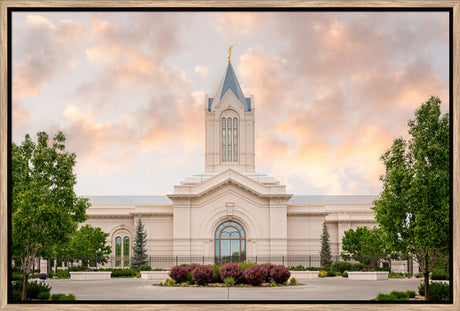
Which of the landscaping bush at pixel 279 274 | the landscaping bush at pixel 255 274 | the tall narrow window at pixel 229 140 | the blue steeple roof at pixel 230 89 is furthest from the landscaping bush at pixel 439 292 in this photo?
the blue steeple roof at pixel 230 89

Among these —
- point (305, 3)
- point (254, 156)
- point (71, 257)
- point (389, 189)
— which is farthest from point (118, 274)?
point (305, 3)

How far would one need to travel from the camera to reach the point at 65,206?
73.6ft

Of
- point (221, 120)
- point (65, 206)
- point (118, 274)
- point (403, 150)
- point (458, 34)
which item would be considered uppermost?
point (221, 120)

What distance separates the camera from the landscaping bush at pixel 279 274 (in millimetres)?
28766

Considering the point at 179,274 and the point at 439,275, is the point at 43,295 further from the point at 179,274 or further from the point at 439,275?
the point at 439,275

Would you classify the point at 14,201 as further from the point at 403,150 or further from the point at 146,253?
the point at 146,253

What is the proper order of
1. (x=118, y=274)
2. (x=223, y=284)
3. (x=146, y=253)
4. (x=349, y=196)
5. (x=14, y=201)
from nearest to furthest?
1. (x=14, y=201)
2. (x=223, y=284)
3. (x=118, y=274)
4. (x=146, y=253)
5. (x=349, y=196)

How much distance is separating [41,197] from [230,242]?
36.7 m

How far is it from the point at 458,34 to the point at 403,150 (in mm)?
8913

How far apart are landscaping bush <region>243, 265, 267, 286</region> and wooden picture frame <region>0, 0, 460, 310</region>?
14502 mm

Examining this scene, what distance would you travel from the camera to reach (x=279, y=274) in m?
28.8

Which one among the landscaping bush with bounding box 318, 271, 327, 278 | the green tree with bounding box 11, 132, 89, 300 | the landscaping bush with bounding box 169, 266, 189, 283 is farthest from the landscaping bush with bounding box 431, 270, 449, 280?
the green tree with bounding box 11, 132, 89, 300

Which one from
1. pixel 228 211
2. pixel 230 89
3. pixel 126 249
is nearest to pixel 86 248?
pixel 126 249

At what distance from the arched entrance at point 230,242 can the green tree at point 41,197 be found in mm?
33805
